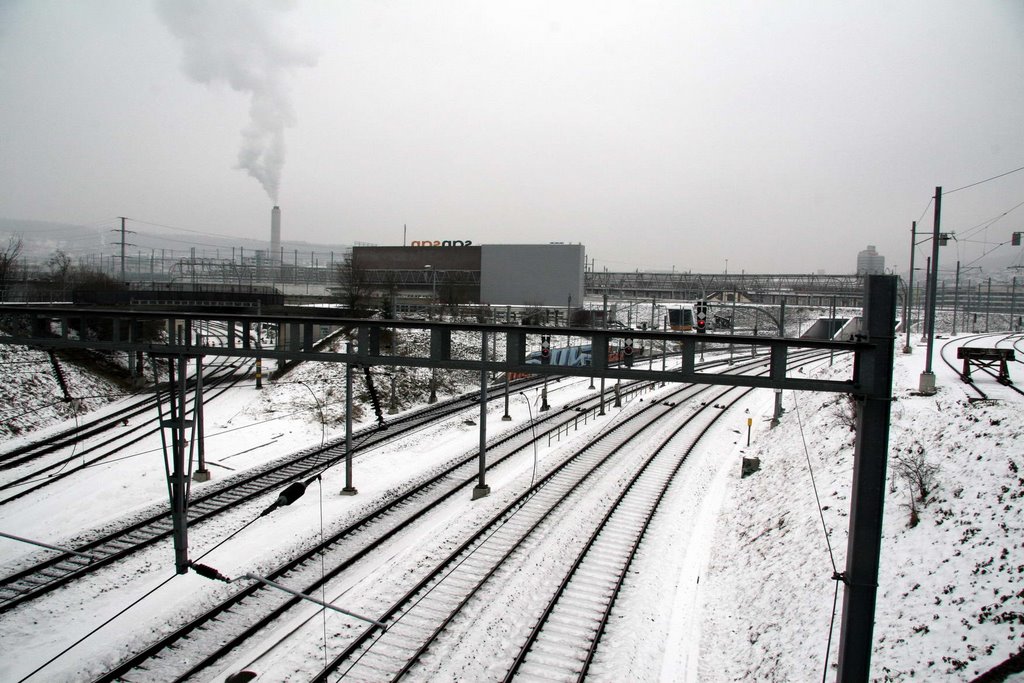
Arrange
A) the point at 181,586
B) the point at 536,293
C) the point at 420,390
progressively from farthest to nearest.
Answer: the point at 536,293 → the point at 420,390 → the point at 181,586

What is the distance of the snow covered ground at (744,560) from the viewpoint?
7605 mm

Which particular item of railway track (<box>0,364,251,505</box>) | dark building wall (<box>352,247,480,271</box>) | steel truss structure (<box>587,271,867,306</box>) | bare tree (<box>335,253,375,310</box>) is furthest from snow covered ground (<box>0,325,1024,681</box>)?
steel truss structure (<box>587,271,867,306</box>)

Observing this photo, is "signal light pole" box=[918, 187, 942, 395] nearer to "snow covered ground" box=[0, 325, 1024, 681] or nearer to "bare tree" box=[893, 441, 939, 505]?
"snow covered ground" box=[0, 325, 1024, 681]

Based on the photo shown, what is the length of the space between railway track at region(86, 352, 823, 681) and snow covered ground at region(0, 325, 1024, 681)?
429 mm

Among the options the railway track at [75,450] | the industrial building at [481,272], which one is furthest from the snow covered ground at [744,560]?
the industrial building at [481,272]

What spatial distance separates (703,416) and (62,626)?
2092 cm

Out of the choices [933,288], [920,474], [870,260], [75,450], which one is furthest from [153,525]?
[870,260]

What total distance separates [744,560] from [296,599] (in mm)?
Answer: 7567

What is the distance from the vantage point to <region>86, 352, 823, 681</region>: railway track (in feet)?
25.7

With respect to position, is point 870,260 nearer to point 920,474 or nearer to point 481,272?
point 481,272

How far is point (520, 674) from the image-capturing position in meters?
7.95

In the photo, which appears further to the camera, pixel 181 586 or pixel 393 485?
pixel 393 485

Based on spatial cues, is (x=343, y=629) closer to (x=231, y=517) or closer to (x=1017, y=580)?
(x=231, y=517)

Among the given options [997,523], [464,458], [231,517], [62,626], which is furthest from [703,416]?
[62,626]
